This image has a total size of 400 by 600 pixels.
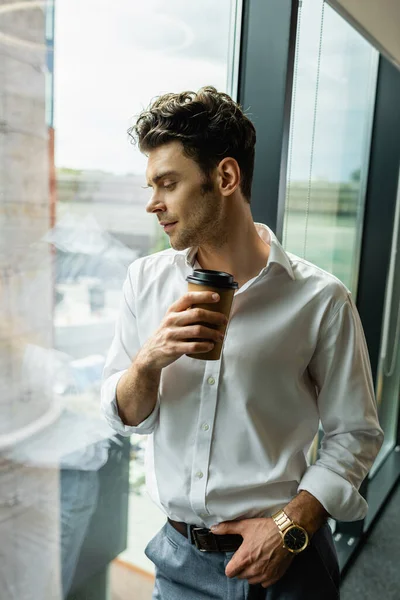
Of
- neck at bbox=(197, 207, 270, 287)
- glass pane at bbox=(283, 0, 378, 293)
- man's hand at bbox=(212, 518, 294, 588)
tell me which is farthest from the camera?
glass pane at bbox=(283, 0, 378, 293)

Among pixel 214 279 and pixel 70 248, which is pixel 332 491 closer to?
pixel 214 279

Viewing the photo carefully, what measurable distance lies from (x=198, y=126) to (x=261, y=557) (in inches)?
32.0

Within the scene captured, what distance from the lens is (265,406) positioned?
1081mm

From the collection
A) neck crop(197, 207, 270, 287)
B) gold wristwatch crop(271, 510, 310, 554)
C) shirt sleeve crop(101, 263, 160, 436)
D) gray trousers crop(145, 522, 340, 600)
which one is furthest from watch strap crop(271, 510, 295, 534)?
neck crop(197, 207, 270, 287)

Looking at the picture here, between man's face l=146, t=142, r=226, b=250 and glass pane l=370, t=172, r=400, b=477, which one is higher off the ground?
man's face l=146, t=142, r=226, b=250

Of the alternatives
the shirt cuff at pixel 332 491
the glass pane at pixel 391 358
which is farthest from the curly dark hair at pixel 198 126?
the glass pane at pixel 391 358

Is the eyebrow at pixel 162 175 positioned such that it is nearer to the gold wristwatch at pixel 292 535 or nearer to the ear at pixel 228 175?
the ear at pixel 228 175

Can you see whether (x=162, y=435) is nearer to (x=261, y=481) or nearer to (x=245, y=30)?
(x=261, y=481)

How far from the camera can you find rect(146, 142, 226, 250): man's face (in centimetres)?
103

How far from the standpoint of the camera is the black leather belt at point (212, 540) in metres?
1.09

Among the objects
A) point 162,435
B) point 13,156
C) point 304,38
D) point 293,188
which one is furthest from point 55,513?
point 304,38

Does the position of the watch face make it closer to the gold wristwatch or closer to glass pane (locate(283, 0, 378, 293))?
the gold wristwatch

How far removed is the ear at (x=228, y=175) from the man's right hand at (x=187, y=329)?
0.89 ft

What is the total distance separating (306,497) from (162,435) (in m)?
0.30
